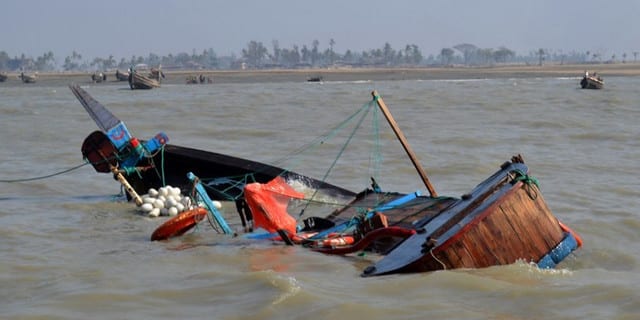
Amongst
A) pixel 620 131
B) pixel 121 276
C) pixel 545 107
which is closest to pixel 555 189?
pixel 121 276

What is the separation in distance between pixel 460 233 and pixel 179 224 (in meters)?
3.80

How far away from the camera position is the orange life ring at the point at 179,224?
10.1 metres

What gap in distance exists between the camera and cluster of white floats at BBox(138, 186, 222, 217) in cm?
1204

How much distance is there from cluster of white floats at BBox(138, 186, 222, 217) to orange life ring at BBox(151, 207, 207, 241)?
1671 mm

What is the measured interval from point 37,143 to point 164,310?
15.5m

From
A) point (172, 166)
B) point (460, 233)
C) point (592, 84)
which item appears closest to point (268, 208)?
point (460, 233)

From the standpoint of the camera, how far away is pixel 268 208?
9.72 m

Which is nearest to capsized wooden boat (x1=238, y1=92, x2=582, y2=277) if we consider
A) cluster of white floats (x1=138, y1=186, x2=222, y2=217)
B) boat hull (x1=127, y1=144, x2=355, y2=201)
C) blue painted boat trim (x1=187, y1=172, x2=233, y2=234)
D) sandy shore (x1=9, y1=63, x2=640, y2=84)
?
blue painted boat trim (x1=187, y1=172, x2=233, y2=234)

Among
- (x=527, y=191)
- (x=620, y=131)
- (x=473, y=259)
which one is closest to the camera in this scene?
(x=473, y=259)

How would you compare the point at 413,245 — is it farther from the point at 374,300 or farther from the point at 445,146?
the point at 445,146

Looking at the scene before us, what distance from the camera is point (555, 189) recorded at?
13.9 metres

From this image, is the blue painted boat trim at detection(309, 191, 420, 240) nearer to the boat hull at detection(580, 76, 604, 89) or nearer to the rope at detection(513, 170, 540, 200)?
the rope at detection(513, 170, 540, 200)

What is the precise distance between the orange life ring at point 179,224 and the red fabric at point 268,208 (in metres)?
0.78

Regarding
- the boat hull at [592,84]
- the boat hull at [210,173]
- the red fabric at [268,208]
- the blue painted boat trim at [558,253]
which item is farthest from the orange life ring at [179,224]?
the boat hull at [592,84]
